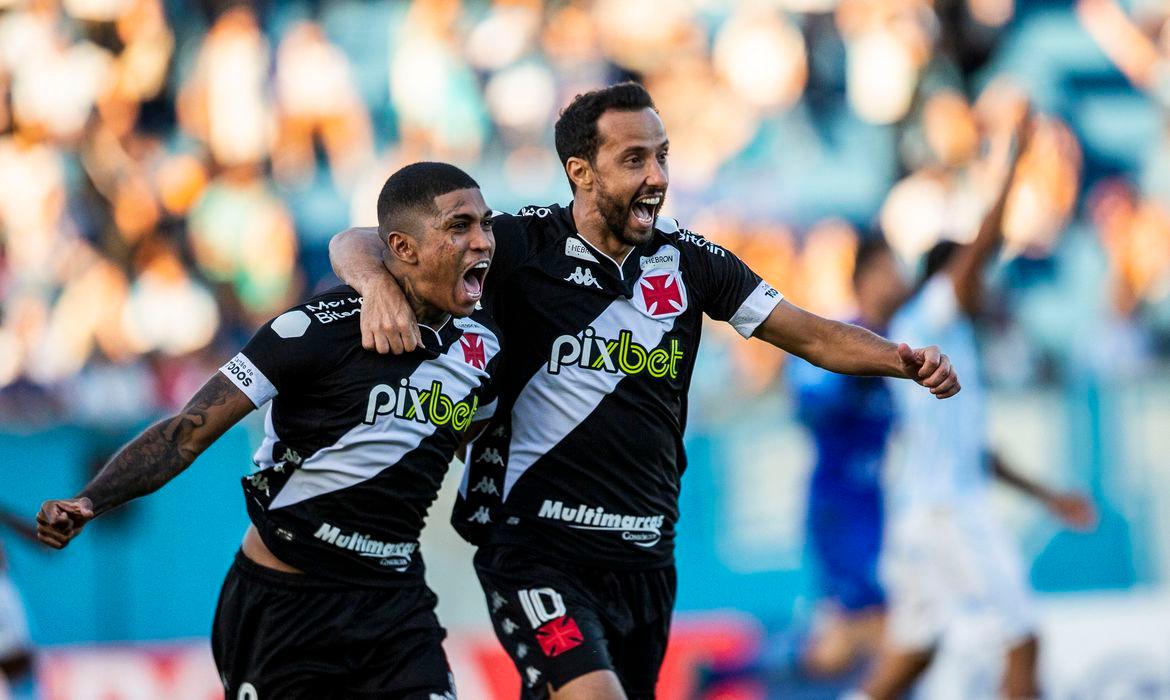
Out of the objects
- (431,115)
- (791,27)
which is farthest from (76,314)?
(791,27)

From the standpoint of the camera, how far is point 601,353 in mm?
5891

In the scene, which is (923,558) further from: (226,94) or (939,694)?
(226,94)

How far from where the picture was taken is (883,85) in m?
16.3

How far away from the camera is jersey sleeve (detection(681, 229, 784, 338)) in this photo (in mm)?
5977

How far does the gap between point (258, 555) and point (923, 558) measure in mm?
4513

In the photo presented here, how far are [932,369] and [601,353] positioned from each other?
1.17 m

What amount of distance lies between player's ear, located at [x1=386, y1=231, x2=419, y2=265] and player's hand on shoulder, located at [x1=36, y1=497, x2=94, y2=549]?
1356 millimetres

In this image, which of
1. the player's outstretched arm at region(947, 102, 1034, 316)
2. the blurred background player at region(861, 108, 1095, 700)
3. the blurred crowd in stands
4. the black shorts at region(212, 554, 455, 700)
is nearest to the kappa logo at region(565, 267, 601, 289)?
the black shorts at region(212, 554, 455, 700)

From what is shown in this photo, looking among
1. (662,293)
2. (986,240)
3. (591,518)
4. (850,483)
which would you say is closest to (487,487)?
(591,518)

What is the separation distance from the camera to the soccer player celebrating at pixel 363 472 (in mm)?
5504

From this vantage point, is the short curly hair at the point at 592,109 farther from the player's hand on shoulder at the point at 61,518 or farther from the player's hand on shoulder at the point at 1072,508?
the player's hand on shoulder at the point at 1072,508

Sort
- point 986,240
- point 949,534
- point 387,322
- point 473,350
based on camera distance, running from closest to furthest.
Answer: point 387,322 < point 473,350 < point 986,240 < point 949,534

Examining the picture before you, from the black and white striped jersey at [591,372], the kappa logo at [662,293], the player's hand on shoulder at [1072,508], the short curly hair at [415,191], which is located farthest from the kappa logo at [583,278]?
the player's hand on shoulder at [1072,508]

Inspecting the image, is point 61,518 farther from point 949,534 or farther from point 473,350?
point 949,534
